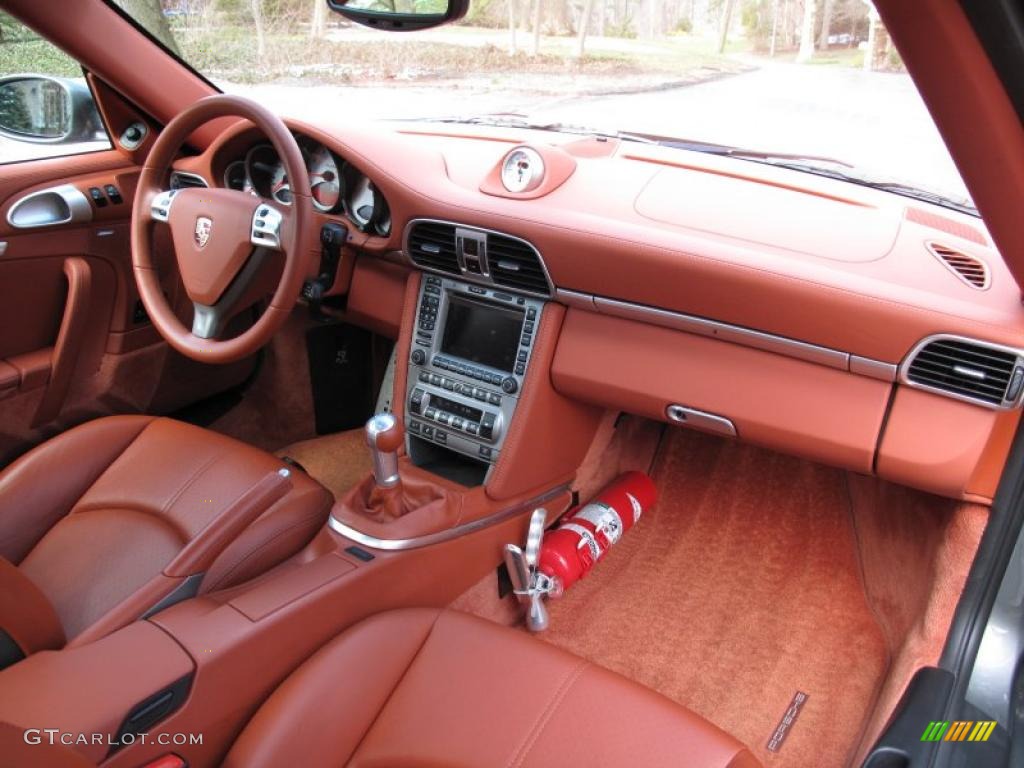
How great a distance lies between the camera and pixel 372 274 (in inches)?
93.4

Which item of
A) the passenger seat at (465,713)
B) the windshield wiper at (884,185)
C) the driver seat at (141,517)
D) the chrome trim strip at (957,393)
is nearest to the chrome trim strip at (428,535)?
the driver seat at (141,517)

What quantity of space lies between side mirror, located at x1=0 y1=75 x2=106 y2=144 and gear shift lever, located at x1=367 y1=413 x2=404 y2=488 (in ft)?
5.06

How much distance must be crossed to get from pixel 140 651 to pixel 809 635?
1.70 m

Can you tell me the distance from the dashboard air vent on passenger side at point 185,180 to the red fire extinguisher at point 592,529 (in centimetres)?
138

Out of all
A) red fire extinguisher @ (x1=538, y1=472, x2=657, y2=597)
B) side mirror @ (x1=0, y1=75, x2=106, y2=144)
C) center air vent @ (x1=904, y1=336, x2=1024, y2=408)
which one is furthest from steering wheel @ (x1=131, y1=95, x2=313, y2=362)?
center air vent @ (x1=904, y1=336, x2=1024, y2=408)

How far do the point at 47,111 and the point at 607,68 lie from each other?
67.5 inches

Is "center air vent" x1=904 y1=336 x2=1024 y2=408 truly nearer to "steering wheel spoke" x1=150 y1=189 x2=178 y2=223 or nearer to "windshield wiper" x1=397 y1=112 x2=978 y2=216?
"windshield wiper" x1=397 y1=112 x2=978 y2=216

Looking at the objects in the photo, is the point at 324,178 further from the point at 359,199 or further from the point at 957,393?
the point at 957,393

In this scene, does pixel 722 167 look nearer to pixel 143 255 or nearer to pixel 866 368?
pixel 866 368

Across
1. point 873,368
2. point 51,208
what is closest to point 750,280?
point 873,368

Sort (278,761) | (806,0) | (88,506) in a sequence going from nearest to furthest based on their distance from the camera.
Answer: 1. (278,761)
2. (88,506)
3. (806,0)

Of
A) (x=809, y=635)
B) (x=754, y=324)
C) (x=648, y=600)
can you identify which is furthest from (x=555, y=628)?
(x=754, y=324)

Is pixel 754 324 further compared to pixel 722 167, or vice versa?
pixel 722 167

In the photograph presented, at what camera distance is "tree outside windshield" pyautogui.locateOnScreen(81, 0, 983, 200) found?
6.64ft
